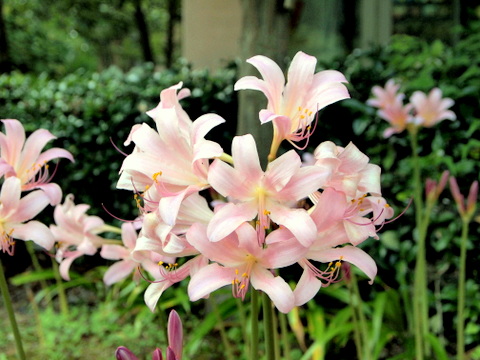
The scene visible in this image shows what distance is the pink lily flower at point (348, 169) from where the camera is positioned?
0.78 meters

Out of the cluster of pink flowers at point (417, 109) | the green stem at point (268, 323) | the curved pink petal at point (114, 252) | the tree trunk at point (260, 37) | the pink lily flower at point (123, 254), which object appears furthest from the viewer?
the cluster of pink flowers at point (417, 109)

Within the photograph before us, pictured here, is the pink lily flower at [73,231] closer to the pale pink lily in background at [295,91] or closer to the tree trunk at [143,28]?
the pale pink lily in background at [295,91]

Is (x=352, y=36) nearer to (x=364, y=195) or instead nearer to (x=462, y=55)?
(x=462, y=55)

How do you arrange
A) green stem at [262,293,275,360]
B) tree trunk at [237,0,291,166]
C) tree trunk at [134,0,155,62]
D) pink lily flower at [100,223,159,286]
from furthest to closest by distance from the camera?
1. tree trunk at [134,0,155,62]
2. tree trunk at [237,0,291,166]
3. pink lily flower at [100,223,159,286]
4. green stem at [262,293,275,360]

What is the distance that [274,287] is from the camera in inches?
30.2

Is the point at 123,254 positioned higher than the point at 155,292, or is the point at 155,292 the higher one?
the point at 155,292

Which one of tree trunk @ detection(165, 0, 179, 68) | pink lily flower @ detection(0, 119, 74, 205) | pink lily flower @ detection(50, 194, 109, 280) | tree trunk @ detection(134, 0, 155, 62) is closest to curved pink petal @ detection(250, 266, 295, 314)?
pink lily flower @ detection(0, 119, 74, 205)

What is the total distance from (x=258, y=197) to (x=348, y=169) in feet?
0.48

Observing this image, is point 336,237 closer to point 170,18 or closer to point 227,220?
point 227,220

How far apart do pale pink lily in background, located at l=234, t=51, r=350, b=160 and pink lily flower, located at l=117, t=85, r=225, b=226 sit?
3.9 inches

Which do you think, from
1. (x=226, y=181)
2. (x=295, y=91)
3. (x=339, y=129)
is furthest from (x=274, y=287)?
(x=339, y=129)

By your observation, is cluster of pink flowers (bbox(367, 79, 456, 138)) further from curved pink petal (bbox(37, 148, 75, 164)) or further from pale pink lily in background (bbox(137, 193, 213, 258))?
pale pink lily in background (bbox(137, 193, 213, 258))

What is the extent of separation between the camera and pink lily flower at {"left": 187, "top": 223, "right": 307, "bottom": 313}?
75 centimetres

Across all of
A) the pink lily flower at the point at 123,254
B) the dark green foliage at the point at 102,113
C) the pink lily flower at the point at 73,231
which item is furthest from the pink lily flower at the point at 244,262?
the dark green foliage at the point at 102,113
